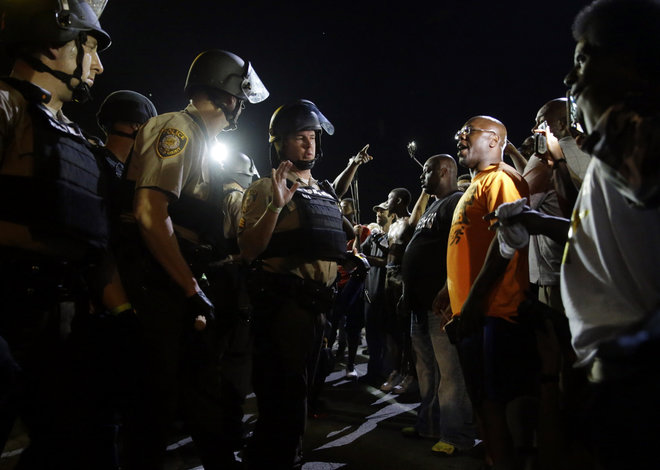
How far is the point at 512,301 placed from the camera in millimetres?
2709

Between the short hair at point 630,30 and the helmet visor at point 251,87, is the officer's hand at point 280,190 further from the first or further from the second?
the short hair at point 630,30

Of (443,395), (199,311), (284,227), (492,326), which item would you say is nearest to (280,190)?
(284,227)

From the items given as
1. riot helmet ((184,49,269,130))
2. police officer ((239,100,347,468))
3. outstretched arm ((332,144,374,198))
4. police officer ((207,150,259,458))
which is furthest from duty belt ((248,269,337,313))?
outstretched arm ((332,144,374,198))

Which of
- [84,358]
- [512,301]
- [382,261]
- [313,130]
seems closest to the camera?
[84,358]

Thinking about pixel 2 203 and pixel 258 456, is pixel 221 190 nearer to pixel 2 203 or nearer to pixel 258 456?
pixel 2 203

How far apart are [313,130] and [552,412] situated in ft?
8.29

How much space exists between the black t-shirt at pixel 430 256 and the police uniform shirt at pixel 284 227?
1.23 metres

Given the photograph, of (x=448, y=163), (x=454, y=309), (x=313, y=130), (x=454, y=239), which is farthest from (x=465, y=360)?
(x=448, y=163)

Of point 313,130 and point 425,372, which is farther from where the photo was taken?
point 425,372

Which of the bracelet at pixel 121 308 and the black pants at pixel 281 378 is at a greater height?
the bracelet at pixel 121 308

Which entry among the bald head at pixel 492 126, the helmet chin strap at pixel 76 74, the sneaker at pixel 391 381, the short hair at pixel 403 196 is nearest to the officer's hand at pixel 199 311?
the helmet chin strap at pixel 76 74

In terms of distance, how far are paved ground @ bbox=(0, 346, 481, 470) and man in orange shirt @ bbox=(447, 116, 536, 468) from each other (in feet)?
3.38

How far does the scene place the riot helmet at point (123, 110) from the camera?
3525 mm

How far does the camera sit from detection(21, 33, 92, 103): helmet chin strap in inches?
84.0
